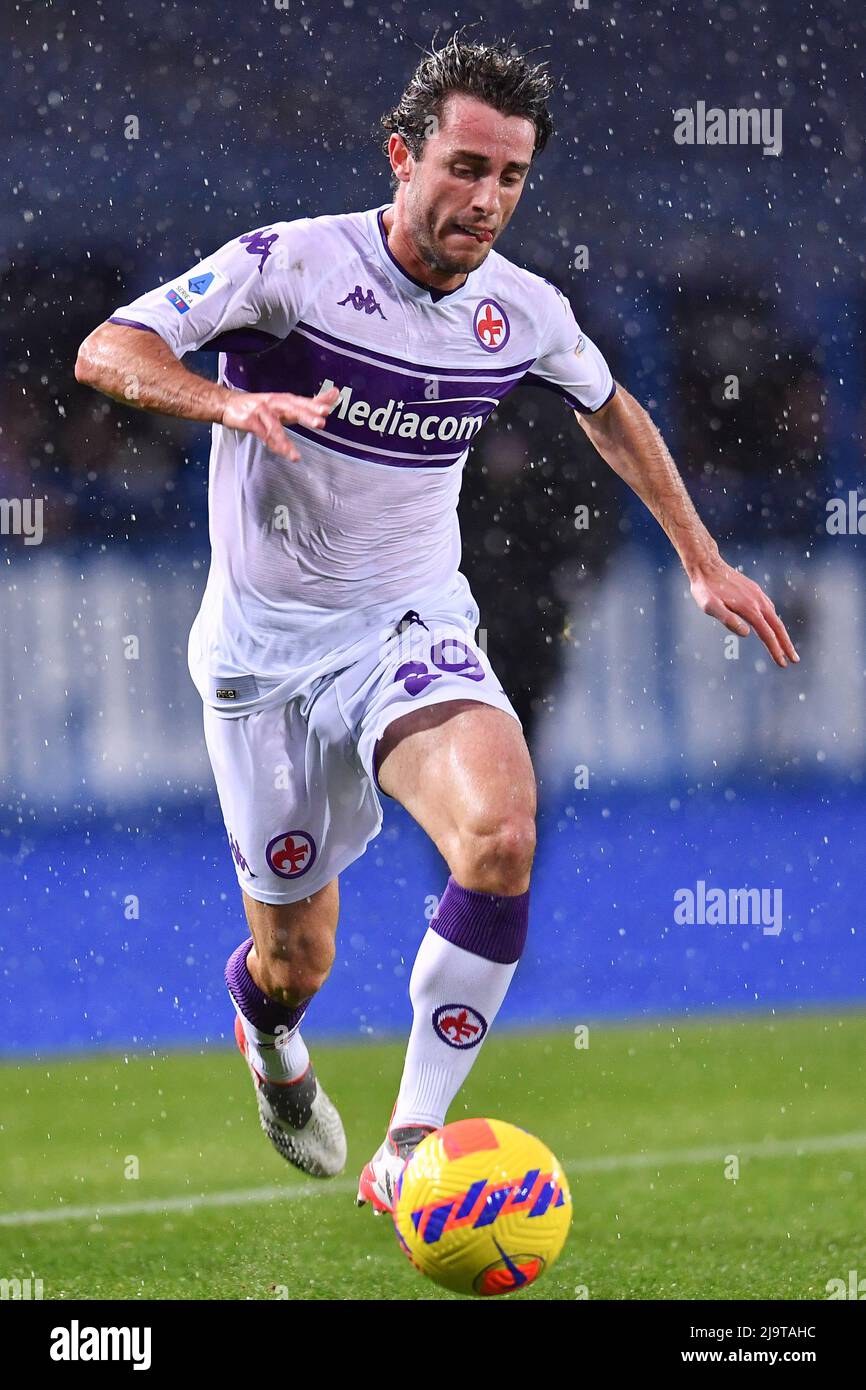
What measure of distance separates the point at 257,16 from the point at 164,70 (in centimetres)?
51

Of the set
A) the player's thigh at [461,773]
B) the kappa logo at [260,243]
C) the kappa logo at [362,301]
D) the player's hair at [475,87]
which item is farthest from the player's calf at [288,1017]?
the player's hair at [475,87]

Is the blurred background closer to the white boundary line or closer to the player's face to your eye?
the white boundary line

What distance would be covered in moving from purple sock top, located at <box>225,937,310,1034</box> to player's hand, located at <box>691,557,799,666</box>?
5.20ft

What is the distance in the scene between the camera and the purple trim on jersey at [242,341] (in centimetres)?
376

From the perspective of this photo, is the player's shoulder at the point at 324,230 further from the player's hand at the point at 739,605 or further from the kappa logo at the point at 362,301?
the player's hand at the point at 739,605

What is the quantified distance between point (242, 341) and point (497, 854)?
1.34 metres

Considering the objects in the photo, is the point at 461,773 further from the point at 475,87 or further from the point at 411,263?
the point at 475,87

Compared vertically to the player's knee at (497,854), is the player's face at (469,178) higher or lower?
higher

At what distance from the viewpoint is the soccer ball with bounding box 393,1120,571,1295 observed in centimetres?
316

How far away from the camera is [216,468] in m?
4.14

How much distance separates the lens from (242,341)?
379 cm

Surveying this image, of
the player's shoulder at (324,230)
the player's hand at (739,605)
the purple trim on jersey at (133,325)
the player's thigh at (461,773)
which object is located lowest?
the player's thigh at (461,773)

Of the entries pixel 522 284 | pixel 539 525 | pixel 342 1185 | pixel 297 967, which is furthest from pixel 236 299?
pixel 539 525

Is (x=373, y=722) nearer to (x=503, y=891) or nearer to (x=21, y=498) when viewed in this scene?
(x=503, y=891)
